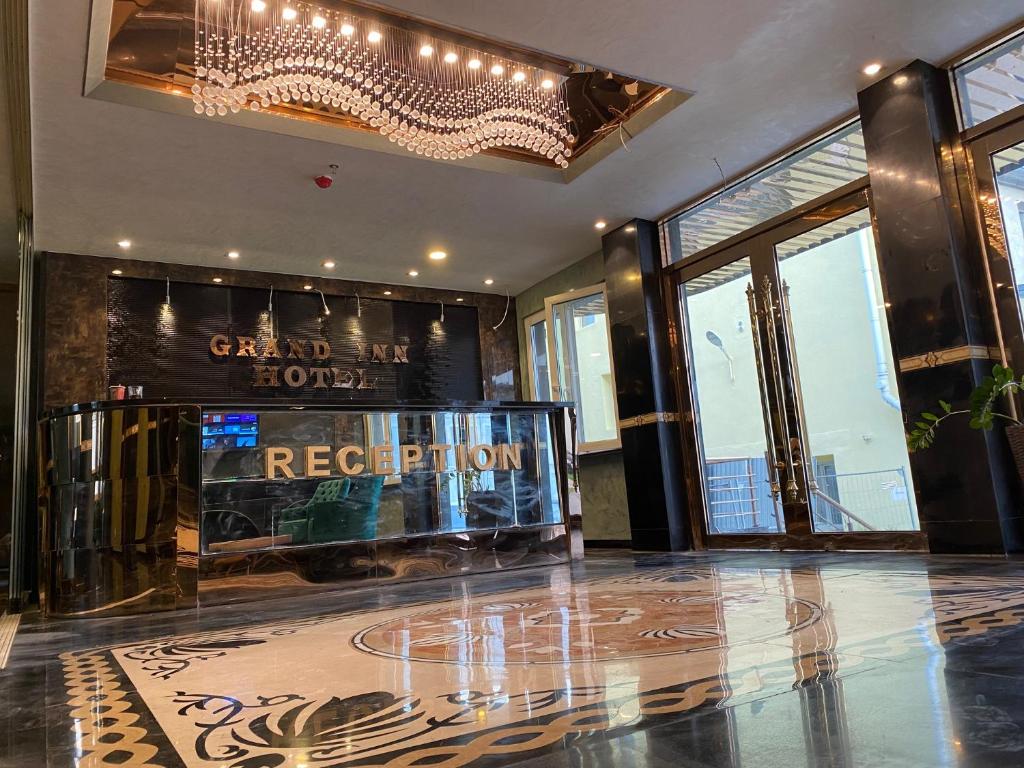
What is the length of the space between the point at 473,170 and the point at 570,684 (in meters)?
4.52

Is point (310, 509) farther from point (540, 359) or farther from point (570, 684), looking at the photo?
point (540, 359)

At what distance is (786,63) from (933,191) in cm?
117

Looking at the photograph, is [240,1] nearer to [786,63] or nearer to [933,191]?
[786,63]

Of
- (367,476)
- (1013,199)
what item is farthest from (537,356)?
(1013,199)

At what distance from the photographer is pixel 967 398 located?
421cm

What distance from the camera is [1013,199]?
4301mm

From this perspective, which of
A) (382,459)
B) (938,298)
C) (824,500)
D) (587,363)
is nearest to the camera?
(938,298)

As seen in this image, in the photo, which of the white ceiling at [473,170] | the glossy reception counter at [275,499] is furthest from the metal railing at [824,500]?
the white ceiling at [473,170]

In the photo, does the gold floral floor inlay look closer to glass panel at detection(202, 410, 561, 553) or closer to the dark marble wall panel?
glass panel at detection(202, 410, 561, 553)

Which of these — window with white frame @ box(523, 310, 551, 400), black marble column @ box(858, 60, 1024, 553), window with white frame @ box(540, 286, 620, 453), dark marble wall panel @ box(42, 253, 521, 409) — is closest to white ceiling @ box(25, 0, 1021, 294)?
dark marble wall panel @ box(42, 253, 521, 409)

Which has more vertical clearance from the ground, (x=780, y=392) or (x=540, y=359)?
(x=540, y=359)

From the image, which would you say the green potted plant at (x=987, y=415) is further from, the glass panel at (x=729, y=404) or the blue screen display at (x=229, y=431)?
the blue screen display at (x=229, y=431)

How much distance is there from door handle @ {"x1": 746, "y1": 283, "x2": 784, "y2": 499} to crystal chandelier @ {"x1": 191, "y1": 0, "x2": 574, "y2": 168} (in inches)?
79.7

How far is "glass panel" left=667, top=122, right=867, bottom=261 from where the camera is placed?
17.3 feet
